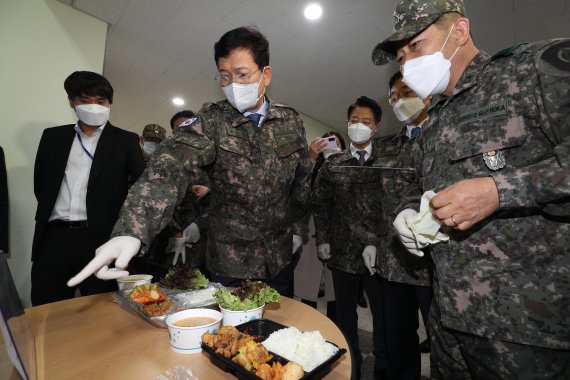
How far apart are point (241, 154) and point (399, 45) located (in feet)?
2.82

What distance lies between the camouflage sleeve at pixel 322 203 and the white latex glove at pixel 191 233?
0.93 metres

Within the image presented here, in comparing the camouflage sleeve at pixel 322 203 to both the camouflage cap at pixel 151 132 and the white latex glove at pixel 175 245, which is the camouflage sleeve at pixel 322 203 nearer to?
the white latex glove at pixel 175 245

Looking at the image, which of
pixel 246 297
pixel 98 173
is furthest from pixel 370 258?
pixel 98 173

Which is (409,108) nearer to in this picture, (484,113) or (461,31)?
(461,31)

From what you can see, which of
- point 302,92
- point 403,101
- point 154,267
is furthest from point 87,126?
point 302,92

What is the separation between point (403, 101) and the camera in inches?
74.4

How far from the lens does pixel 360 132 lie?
2.28 metres

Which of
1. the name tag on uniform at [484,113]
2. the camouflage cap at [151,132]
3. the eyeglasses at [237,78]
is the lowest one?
the name tag on uniform at [484,113]

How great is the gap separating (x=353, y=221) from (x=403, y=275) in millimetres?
591

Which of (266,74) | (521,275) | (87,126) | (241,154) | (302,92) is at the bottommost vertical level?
(521,275)

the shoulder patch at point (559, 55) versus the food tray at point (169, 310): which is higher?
the shoulder patch at point (559, 55)

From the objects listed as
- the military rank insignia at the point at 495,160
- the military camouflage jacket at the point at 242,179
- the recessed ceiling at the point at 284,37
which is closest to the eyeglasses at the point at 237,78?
the military camouflage jacket at the point at 242,179

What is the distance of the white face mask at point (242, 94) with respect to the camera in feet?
4.94

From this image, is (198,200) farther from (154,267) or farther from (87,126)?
(87,126)
